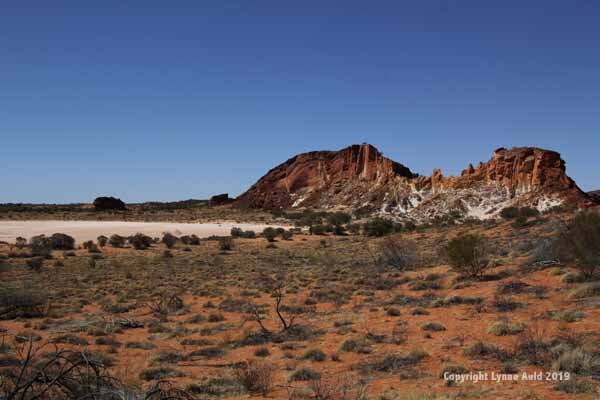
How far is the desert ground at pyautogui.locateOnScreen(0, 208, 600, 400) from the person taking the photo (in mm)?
7094

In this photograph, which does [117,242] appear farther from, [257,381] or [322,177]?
[322,177]

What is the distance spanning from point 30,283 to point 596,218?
20.7 m

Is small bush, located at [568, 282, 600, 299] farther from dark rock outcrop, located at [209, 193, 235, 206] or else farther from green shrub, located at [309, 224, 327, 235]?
dark rock outcrop, located at [209, 193, 235, 206]

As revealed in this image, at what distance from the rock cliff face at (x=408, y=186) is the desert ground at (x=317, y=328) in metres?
30.2

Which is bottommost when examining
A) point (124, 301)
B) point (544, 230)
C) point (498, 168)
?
point (124, 301)

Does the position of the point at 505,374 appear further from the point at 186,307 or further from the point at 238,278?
the point at 238,278

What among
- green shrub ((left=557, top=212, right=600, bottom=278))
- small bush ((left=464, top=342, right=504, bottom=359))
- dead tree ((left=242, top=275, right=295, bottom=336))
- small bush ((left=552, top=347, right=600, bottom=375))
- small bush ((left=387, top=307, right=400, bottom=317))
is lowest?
dead tree ((left=242, top=275, right=295, bottom=336))

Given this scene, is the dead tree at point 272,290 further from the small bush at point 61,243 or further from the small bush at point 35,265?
the small bush at point 61,243

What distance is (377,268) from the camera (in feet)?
73.3

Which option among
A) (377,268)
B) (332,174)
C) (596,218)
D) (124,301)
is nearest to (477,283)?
(596,218)

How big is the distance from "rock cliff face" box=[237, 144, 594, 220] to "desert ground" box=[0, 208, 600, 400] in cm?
3017

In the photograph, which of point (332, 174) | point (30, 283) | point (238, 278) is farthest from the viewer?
point (332, 174)

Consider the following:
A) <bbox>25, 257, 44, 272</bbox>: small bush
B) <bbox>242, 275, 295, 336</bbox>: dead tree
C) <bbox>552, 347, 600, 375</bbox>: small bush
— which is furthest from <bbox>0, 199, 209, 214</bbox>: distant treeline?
<bbox>552, 347, 600, 375</bbox>: small bush

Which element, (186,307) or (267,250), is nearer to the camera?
(186,307)
